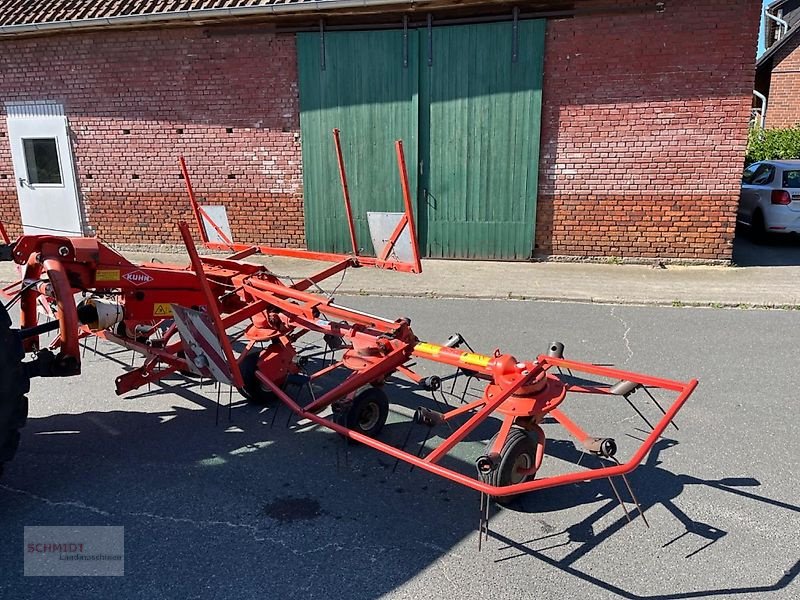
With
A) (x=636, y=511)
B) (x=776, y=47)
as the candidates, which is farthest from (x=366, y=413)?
(x=776, y=47)

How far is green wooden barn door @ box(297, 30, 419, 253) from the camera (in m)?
9.87

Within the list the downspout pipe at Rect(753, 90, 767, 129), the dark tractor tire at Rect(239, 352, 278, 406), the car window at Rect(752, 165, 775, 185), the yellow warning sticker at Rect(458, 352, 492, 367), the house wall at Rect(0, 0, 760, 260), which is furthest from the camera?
the downspout pipe at Rect(753, 90, 767, 129)

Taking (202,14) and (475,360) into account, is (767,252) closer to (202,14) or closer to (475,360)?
(475,360)

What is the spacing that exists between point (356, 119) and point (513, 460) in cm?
801

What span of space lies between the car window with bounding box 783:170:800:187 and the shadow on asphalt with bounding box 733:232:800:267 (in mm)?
1062

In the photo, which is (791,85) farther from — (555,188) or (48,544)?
(48,544)

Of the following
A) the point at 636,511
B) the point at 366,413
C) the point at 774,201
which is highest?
the point at 774,201

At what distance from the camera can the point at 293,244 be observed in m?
11.0

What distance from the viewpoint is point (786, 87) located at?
2281 centimetres

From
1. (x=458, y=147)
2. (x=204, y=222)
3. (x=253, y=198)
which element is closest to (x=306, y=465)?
(x=204, y=222)

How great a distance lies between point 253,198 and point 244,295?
681cm

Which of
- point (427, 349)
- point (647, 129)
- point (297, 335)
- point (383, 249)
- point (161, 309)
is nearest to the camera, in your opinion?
point (427, 349)

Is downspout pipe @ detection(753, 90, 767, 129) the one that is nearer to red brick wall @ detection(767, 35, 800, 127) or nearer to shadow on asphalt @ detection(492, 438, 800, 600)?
red brick wall @ detection(767, 35, 800, 127)
